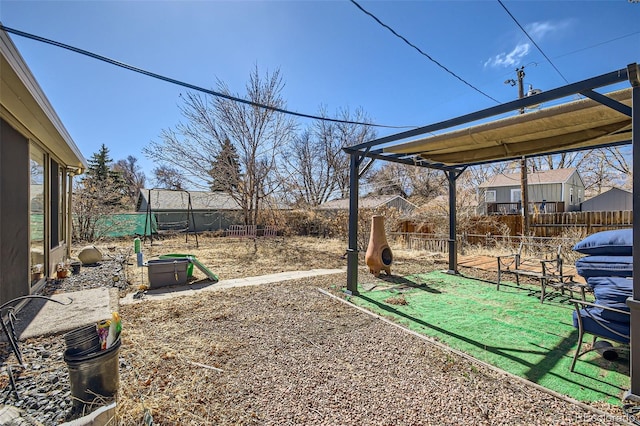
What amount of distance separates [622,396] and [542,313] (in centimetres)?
205

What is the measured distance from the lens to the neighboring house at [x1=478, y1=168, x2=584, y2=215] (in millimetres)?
18303

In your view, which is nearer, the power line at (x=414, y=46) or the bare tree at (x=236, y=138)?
the power line at (x=414, y=46)

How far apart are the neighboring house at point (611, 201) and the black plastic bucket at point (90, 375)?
86.8 feet

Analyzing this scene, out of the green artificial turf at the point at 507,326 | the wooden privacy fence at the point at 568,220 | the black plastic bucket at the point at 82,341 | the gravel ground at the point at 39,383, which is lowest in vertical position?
the green artificial turf at the point at 507,326

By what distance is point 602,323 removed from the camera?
2.49 meters

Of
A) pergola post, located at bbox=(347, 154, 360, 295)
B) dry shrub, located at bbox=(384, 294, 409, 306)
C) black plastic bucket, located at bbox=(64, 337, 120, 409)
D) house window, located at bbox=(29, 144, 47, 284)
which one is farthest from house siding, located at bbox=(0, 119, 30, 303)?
dry shrub, located at bbox=(384, 294, 409, 306)

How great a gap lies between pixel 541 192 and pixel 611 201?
555 cm

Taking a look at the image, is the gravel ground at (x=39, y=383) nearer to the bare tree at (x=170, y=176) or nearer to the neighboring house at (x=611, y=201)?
the bare tree at (x=170, y=176)

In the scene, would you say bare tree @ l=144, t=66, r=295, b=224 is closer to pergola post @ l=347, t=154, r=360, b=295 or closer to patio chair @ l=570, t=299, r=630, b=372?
pergola post @ l=347, t=154, r=360, b=295

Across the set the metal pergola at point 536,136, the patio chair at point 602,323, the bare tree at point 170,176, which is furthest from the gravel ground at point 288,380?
the bare tree at point 170,176

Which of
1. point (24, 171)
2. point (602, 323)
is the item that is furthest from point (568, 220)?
point (24, 171)

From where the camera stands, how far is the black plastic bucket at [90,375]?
6.29 feet

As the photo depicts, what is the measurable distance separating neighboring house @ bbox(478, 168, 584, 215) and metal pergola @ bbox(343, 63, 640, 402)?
1352cm

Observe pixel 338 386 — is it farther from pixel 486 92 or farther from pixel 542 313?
pixel 486 92
